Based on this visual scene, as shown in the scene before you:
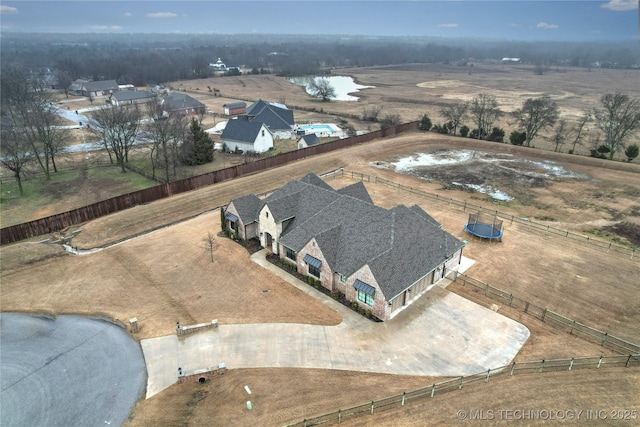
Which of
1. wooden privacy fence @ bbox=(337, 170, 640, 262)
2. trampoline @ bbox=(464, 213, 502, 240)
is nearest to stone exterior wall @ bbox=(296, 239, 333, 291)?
trampoline @ bbox=(464, 213, 502, 240)

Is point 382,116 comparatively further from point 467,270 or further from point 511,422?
point 511,422

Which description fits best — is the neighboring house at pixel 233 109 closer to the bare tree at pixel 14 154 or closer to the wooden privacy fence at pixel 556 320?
the bare tree at pixel 14 154

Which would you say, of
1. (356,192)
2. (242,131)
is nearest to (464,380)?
(356,192)

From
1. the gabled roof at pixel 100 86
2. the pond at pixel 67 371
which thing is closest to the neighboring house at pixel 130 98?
the gabled roof at pixel 100 86

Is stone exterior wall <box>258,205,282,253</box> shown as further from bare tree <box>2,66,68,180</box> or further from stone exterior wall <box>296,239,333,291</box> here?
bare tree <box>2,66,68,180</box>

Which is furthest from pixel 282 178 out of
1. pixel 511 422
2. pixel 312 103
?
pixel 312 103

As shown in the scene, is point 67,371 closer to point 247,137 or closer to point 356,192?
point 356,192
